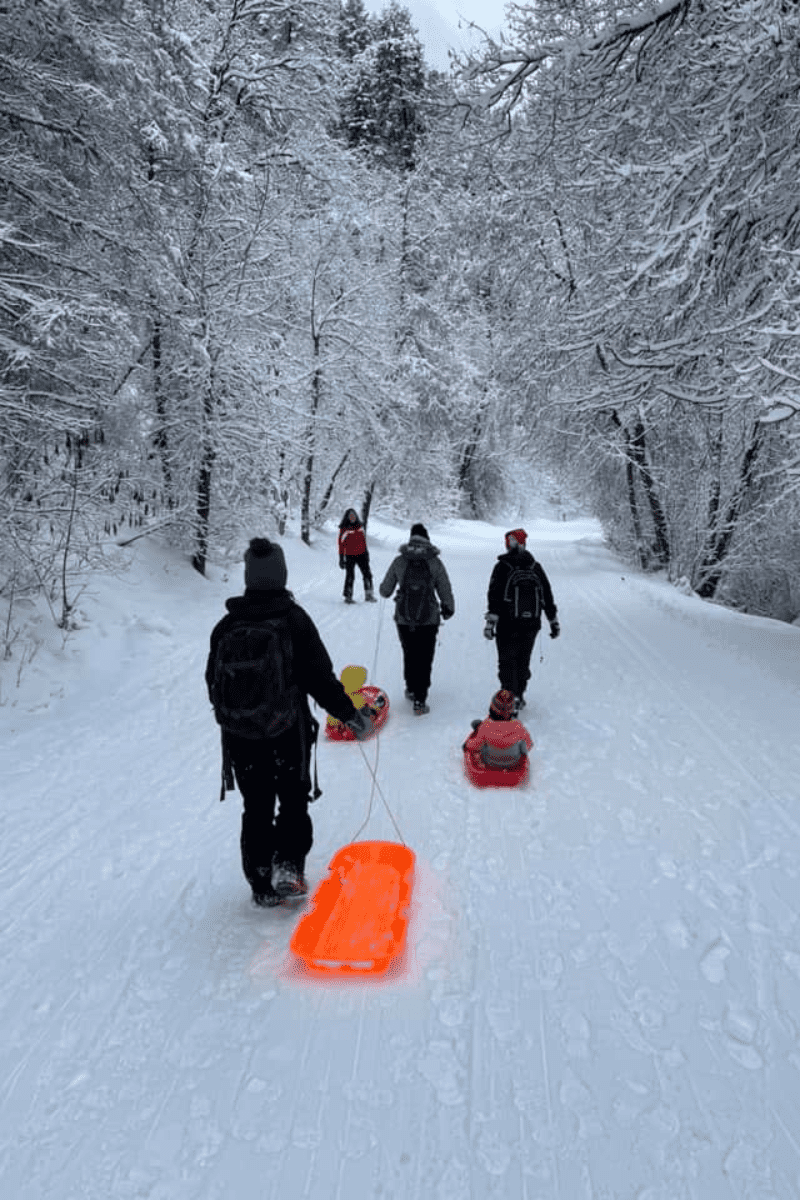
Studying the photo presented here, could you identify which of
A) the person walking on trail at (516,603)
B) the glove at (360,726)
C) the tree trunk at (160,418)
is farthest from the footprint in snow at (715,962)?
the tree trunk at (160,418)

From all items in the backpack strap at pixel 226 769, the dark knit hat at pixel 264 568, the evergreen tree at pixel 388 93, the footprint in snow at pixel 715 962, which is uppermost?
the evergreen tree at pixel 388 93

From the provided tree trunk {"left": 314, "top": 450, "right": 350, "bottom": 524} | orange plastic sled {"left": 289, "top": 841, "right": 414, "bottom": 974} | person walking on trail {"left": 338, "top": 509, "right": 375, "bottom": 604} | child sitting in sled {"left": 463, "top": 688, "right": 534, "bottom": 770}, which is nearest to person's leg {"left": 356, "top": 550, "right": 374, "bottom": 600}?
person walking on trail {"left": 338, "top": 509, "right": 375, "bottom": 604}

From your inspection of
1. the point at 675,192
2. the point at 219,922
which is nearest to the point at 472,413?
the point at 675,192

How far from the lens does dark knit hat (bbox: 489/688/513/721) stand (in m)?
5.82

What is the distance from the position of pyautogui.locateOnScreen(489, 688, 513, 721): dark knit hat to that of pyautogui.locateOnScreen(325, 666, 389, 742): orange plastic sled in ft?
4.27

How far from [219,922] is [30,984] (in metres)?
0.94

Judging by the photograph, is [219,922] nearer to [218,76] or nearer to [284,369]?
[284,369]

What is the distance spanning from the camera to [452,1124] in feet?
8.13

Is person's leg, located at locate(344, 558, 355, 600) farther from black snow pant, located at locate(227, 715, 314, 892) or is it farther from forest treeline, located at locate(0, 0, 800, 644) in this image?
black snow pant, located at locate(227, 715, 314, 892)

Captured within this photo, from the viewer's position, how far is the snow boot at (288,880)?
12.5 feet

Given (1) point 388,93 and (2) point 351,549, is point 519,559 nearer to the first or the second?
(2) point 351,549


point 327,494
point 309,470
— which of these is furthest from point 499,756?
point 327,494

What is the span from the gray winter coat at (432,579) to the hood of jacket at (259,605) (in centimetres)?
337

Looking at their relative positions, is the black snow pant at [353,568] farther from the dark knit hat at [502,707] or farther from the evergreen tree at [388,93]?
the evergreen tree at [388,93]
